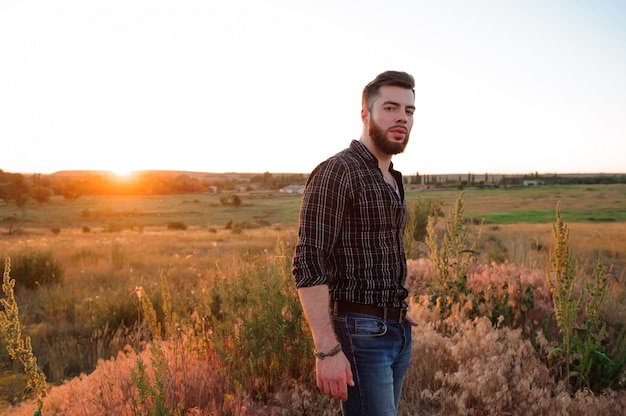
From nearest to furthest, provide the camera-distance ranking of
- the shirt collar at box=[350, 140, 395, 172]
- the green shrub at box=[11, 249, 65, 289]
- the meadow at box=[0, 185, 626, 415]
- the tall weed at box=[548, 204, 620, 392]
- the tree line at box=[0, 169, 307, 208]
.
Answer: the shirt collar at box=[350, 140, 395, 172] < the meadow at box=[0, 185, 626, 415] < the tall weed at box=[548, 204, 620, 392] < the green shrub at box=[11, 249, 65, 289] < the tree line at box=[0, 169, 307, 208]

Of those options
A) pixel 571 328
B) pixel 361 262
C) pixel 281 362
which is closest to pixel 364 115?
pixel 361 262

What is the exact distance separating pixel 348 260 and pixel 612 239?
1833 cm

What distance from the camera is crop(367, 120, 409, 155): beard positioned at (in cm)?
224

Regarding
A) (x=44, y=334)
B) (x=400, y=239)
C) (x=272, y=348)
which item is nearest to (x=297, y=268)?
(x=400, y=239)

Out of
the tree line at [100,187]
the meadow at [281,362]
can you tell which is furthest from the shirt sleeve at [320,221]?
the tree line at [100,187]

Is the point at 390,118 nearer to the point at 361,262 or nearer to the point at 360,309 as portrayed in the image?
the point at 361,262

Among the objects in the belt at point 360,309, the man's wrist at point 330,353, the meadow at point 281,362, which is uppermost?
the belt at point 360,309

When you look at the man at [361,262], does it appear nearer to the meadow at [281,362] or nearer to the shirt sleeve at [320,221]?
the shirt sleeve at [320,221]

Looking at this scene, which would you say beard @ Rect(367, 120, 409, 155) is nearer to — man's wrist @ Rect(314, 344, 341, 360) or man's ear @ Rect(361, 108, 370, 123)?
man's ear @ Rect(361, 108, 370, 123)

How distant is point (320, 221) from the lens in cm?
196

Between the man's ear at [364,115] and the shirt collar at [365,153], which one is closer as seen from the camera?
the shirt collar at [365,153]

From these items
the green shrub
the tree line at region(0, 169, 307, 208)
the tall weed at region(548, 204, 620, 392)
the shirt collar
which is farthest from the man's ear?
the tree line at region(0, 169, 307, 208)

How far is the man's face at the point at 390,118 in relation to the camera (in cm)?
223

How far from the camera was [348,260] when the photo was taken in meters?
2.10
